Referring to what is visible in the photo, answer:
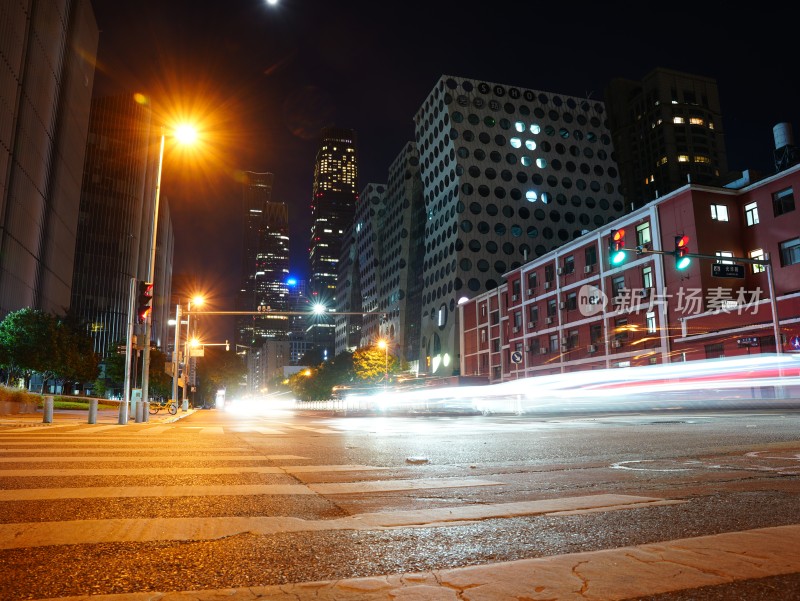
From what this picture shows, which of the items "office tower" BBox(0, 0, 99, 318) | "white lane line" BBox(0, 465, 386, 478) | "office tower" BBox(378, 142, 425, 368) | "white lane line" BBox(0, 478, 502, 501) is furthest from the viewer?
"office tower" BBox(378, 142, 425, 368)

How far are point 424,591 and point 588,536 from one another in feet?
4.47

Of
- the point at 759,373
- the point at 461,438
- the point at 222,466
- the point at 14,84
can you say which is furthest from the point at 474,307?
the point at 222,466

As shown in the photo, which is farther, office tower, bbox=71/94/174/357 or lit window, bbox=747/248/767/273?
office tower, bbox=71/94/174/357

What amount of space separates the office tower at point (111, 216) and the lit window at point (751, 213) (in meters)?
78.9

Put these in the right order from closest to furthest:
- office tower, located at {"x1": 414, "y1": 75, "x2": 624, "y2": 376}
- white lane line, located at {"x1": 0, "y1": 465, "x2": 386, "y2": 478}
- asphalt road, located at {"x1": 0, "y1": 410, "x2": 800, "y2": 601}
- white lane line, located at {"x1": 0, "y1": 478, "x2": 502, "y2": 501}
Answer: asphalt road, located at {"x1": 0, "y1": 410, "x2": 800, "y2": 601}
white lane line, located at {"x1": 0, "y1": 478, "x2": 502, "y2": 501}
white lane line, located at {"x1": 0, "y1": 465, "x2": 386, "y2": 478}
office tower, located at {"x1": 414, "y1": 75, "x2": 624, "y2": 376}

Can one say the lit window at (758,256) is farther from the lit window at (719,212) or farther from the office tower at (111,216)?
the office tower at (111,216)

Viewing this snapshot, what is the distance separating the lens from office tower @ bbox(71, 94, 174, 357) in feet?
283

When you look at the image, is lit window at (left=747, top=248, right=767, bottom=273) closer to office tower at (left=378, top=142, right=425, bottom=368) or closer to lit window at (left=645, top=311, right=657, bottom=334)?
lit window at (left=645, top=311, right=657, bottom=334)

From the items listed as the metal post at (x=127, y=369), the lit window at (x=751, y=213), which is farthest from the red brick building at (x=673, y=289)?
the metal post at (x=127, y=369)

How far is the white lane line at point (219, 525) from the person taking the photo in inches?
128

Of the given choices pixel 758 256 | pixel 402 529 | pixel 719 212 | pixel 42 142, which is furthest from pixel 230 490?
pixel 42 142

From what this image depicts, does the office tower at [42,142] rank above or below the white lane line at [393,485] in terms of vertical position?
above

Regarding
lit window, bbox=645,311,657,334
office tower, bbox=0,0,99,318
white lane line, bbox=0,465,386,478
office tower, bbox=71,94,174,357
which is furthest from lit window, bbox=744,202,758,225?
office tower, bbox=71,94,174,357

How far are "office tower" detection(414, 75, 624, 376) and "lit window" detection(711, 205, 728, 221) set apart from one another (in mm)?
38251
